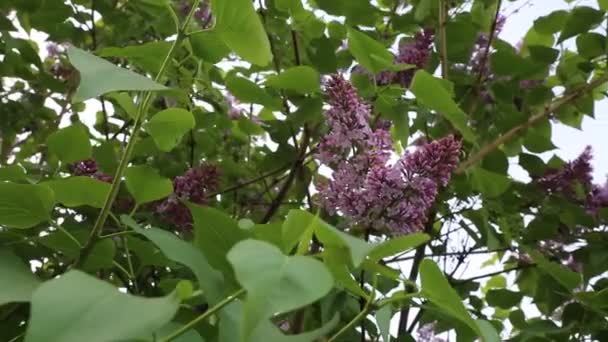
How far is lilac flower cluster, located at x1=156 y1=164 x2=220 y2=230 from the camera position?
822mm

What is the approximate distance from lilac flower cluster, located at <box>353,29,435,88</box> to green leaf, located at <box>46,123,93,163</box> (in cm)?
36

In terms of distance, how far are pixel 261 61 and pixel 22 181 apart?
218 millimetres

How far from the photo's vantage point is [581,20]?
40.4 inches

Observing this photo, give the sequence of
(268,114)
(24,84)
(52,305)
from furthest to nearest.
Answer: (24,84)
(268,114)
(52,305)

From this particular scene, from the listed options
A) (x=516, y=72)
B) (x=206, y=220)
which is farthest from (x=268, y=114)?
(x=206, y=220)

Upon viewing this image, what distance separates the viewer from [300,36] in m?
0.99

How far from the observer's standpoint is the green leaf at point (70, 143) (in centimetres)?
57

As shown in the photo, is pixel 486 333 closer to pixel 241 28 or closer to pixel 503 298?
pixel 241 28

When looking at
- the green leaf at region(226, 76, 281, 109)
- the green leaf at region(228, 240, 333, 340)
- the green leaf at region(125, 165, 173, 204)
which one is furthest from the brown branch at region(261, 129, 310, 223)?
the green leaf at region(228, 240, 333, 340)

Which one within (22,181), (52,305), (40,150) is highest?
(52,305)

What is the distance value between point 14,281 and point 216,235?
10 cm

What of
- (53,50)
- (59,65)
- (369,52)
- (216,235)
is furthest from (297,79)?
(53,50)

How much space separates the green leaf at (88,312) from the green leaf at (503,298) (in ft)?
2.83

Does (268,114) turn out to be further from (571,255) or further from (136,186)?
(136,186)
